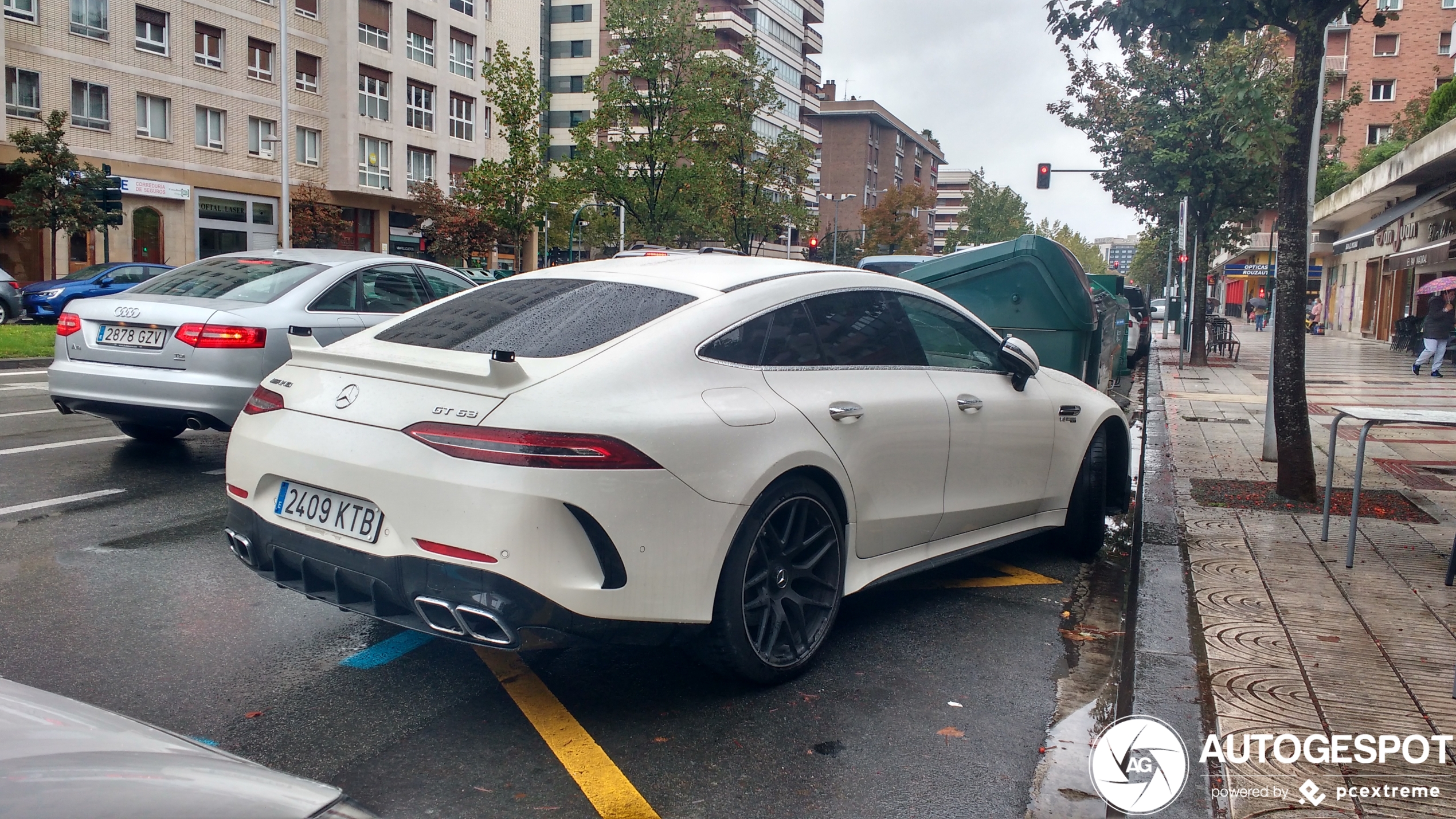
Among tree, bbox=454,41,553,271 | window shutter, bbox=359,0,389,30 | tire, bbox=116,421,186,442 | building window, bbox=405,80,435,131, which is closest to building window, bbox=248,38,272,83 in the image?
window shutter, bbox=359,0,389,30

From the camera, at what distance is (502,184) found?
35.1 metres

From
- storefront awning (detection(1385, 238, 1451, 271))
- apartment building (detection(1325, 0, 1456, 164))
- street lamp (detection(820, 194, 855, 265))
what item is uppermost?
apartment building (detection(1325, 0, 1456, 164))

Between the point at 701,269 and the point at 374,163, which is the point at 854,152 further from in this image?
the point at 701,269

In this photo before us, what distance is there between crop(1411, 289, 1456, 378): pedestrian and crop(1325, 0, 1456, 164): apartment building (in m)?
43.4

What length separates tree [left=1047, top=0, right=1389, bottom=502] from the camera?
750 cm

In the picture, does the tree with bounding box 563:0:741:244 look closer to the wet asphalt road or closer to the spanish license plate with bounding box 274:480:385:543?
the wet asphalt road

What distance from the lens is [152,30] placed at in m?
34.9

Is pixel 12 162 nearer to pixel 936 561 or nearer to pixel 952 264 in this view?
pixel 952 264

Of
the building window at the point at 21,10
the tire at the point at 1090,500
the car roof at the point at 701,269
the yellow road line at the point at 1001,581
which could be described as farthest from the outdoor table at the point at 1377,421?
the building window at the point at 21,10

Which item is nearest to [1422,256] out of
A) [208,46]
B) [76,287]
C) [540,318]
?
[540,318]

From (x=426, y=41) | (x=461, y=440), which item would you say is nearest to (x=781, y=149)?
(x=426, y=41)

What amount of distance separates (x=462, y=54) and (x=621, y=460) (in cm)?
4978

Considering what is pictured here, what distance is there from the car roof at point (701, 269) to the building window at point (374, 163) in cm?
4129

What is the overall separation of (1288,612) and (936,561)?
154 cm
